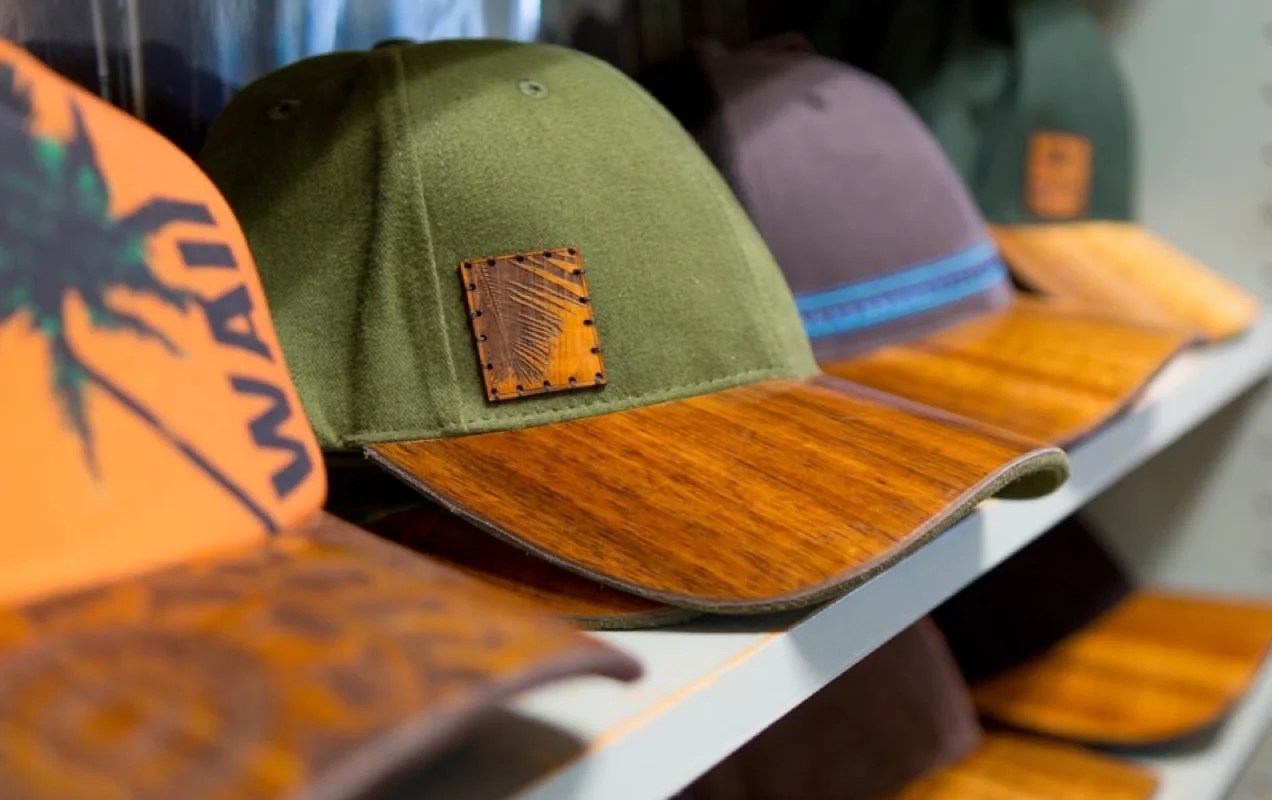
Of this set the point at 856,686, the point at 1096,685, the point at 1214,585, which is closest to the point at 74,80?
the point at 856,686

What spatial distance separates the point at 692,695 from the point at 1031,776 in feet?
1.79

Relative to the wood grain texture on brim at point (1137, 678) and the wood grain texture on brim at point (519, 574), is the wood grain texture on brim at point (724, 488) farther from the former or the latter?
the wood grain texture on brim at point (1137, 678)

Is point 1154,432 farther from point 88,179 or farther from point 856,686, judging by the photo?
point 88,179

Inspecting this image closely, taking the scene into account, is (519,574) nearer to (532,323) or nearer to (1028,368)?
(532,323)

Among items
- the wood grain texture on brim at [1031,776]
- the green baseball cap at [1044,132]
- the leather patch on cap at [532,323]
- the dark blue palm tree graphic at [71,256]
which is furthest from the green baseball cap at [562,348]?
the green baseball cap at [1044,132]

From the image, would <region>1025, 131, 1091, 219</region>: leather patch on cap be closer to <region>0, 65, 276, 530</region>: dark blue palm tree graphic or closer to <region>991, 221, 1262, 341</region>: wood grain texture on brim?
<region>991, 221, 1262, 341</region>: wood grain texture on brim

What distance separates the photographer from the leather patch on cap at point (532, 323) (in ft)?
1.57

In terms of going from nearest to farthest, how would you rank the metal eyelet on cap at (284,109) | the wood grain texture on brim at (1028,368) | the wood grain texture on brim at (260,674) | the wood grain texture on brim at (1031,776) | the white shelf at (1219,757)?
1. the wood grain texture on brim at (260,674)
2. the metal eyelet on cap at (284,109)
3. the wood grain texture on brim at (1028,368)
4. the wood grain texture on brim at (1031,776)
5. the white shelf at (1219,757)

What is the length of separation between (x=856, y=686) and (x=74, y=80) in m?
0.58

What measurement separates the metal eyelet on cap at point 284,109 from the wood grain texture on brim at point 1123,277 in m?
0.56

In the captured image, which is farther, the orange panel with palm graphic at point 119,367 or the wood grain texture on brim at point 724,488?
the wood grain texture on brim at point 724,488

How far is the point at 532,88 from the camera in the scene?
20.8 inches

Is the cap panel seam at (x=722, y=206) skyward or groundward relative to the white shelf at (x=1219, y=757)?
skyward

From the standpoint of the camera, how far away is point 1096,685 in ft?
3.14
